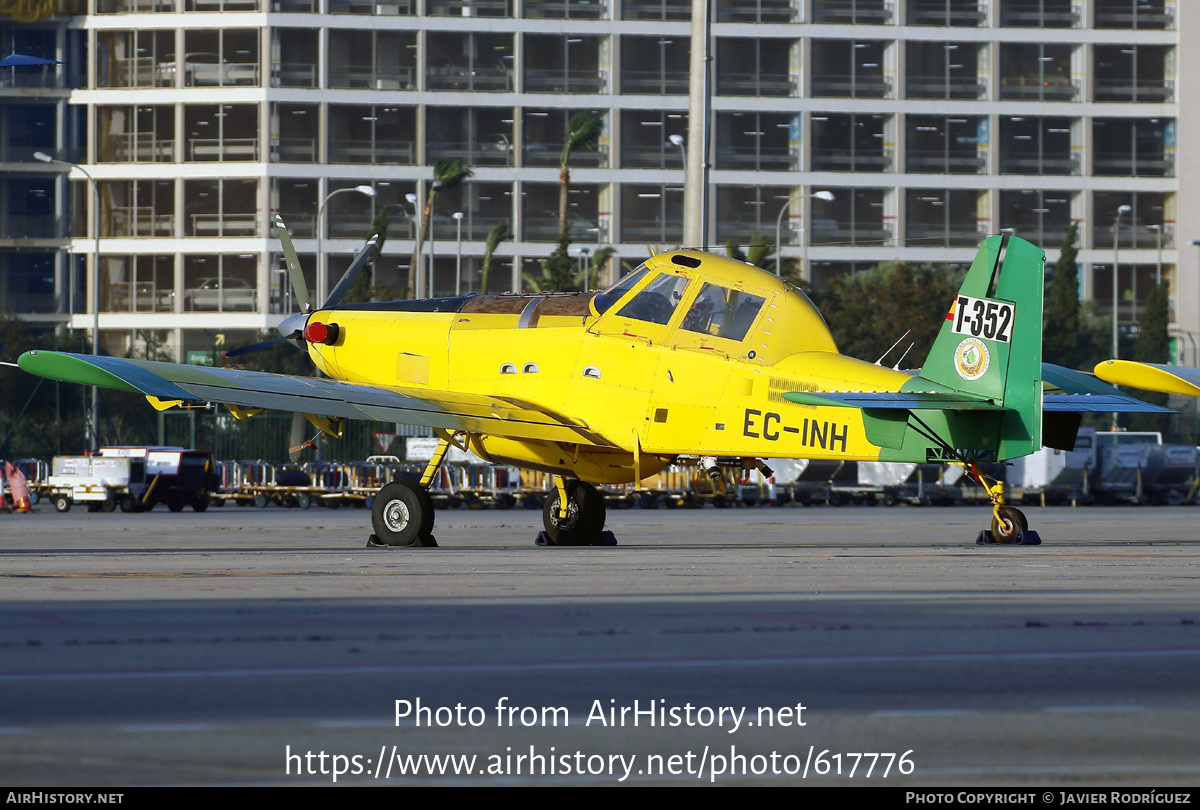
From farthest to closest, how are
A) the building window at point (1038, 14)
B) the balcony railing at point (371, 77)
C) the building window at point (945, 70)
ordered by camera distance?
the building window at point (945, 70) < the building window at point (1038, 14) < the balcony railing at point (371, 77)

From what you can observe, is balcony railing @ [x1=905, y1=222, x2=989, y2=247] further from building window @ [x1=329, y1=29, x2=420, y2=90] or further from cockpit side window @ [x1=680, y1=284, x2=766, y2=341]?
cockpit side window @ [x1=680, y1=284, x2=766, y2=341]

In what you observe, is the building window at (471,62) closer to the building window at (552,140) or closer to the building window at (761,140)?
the building window at (552,140)

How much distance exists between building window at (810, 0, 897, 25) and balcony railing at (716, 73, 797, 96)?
11.6ft

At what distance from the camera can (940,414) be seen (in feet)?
56.3

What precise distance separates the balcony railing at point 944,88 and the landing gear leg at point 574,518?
68508mm

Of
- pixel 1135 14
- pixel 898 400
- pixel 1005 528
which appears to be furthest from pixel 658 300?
pixel 1135 14

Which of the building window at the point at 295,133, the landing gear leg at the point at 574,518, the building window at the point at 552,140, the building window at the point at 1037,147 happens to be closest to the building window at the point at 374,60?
the building window at the point at 295,133

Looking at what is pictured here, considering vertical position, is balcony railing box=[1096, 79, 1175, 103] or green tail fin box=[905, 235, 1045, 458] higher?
balcony railing box=[1096, 79, 1175, 103]

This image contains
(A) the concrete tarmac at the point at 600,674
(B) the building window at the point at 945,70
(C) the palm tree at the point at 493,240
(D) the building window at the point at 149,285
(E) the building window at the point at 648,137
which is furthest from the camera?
(B) the building window at the point at 945,70

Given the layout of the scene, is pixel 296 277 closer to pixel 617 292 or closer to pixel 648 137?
pixel 617 292

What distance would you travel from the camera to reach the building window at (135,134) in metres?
80.9

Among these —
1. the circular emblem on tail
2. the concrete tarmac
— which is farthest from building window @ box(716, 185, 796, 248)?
the concrete tarmac

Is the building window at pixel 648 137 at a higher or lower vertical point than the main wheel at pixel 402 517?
higher

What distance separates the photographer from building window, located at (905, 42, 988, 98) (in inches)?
3307
